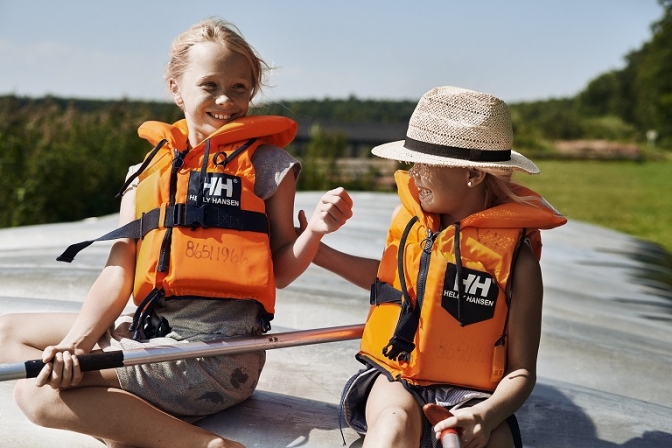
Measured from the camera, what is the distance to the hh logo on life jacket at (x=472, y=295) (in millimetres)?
2289

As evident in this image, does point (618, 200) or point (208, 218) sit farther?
point (618, 200)

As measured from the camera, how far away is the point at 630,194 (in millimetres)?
24484

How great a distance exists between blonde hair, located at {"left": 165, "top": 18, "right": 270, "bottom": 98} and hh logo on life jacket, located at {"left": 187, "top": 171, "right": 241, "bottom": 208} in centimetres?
34

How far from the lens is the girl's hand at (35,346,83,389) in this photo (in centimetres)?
215

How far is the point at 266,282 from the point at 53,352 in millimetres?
598

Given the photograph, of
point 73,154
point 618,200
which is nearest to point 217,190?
point 73,154

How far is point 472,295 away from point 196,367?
0.79 metres

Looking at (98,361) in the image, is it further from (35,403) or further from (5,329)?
(5,329)

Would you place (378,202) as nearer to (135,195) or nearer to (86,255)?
(86,255)

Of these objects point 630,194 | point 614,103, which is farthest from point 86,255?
point 614,103

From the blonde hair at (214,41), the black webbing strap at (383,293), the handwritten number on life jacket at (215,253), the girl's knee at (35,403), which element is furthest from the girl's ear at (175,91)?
the girl's knee at (35,403)

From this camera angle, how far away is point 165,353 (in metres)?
2.25

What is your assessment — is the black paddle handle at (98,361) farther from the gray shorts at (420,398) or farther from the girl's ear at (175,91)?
the girl's ear at (175,91)

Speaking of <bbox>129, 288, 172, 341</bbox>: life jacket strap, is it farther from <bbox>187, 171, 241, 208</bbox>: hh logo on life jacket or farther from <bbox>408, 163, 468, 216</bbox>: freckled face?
<bbox>408, 163, 468, 216</bbox>: freckled face
